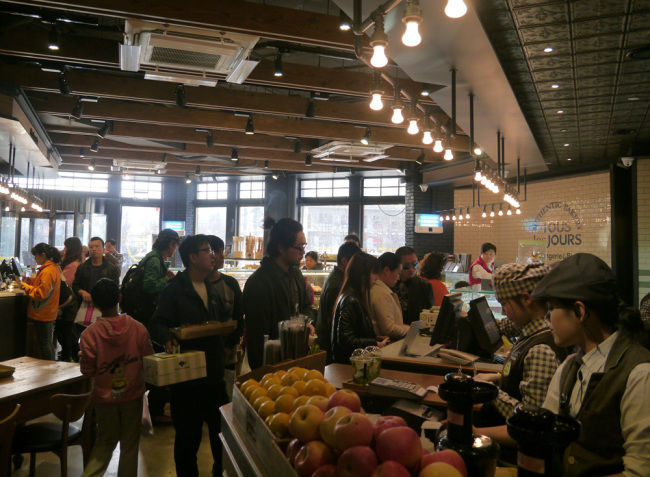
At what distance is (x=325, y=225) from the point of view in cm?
1531

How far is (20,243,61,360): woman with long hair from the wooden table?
7.21ft

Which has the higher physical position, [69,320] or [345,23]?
[345,23]

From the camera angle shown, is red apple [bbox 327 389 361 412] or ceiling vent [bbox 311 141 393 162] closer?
red apple [bbox 327 389 361 412]

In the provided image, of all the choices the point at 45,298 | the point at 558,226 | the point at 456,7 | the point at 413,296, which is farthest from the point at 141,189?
the point at 456,7

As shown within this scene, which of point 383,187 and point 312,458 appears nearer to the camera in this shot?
point 312,458

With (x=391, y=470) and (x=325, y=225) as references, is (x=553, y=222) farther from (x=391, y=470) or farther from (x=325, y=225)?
(x=391, y=470)

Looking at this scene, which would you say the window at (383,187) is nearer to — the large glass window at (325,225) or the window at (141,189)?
the large glass window at (325,225)

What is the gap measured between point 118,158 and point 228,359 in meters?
8.99

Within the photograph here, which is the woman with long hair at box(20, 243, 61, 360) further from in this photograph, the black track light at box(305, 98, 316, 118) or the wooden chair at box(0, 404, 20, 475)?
the black track light at box(305, 98, 316, 118)

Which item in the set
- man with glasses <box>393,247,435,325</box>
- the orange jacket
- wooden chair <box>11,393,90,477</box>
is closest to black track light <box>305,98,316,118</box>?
man with glasses <box>393,247,435,325</box>

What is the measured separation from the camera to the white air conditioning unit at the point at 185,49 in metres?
4.15

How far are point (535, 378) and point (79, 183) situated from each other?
17188mm

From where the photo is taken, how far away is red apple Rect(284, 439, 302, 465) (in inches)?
57.7

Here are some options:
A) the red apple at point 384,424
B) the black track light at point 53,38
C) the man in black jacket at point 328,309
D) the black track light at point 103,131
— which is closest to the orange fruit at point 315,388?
the red apple at point 384,424
